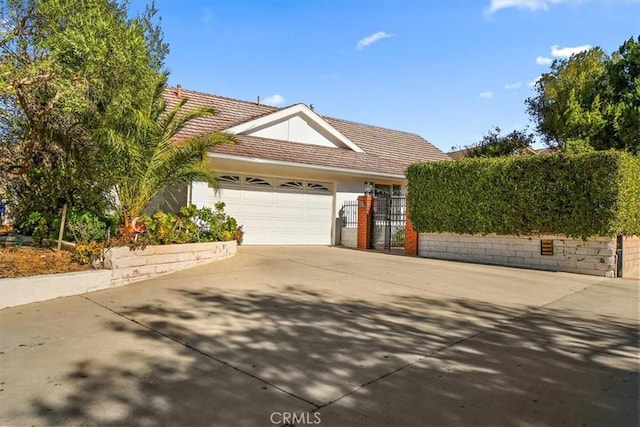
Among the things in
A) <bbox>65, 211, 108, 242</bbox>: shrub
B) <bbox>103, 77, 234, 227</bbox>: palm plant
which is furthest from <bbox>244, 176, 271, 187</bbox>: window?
<bbox>65, 211, 108, 242</bbox>: shrub

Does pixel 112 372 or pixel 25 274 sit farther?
pixel 25 274

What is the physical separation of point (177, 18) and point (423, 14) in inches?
225

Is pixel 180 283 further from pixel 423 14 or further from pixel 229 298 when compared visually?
pixel 423 14

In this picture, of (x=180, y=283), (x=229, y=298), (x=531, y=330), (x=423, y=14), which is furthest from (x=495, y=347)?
(x=423, y=14)

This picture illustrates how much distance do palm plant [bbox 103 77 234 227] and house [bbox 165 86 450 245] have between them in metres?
3.20

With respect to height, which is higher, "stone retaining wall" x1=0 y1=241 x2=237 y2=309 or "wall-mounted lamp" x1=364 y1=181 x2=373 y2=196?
"wall-mounted lamp" x1=364 y1=181 x2=373 y2=196

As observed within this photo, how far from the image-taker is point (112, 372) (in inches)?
141

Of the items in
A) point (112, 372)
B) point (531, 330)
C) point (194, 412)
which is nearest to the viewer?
point (194, 412)

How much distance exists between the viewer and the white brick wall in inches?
397

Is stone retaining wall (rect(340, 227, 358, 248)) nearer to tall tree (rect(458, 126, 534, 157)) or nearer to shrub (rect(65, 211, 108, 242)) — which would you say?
tall tree (rect(458, 126, 534, 157))

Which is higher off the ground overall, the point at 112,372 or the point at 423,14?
the point at 423,14

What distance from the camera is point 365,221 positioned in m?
15.1

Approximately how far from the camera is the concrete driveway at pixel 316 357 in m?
3.00

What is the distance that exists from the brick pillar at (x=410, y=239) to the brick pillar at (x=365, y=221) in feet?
5.46
